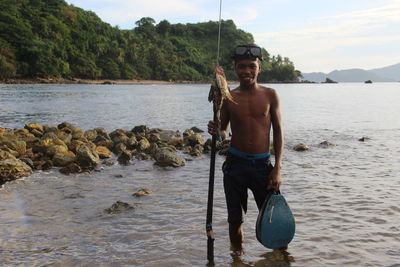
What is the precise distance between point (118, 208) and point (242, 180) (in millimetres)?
4472

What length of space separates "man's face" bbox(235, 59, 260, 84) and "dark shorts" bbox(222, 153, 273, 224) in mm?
1046

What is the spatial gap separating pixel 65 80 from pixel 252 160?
12181cm

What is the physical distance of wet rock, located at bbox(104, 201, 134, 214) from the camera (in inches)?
370

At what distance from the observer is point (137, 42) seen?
544 feet

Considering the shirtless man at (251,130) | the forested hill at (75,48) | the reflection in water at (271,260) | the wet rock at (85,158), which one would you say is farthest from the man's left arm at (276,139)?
the forested hill at (75,48)

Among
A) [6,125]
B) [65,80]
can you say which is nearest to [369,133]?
[6,125]

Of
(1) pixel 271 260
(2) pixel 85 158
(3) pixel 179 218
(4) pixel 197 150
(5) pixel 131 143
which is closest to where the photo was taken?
(1) pixel 271 260

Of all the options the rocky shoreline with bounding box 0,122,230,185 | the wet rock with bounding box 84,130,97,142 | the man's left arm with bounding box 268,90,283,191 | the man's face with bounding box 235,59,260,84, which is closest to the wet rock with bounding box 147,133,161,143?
the rocky shoreline with bounding box 0,122,230,185

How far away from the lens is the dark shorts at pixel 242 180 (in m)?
5.79

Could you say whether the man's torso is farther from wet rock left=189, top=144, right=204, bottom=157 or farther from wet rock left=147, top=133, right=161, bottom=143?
wet rock left=147, top=133, right=161, bottom=143

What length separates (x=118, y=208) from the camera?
9.52 meters

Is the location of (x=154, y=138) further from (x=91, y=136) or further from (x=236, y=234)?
(x=236, y=234)

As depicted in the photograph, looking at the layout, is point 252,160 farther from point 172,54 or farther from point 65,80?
point 172,54

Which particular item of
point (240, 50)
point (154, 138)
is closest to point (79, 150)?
point (154, 138)
